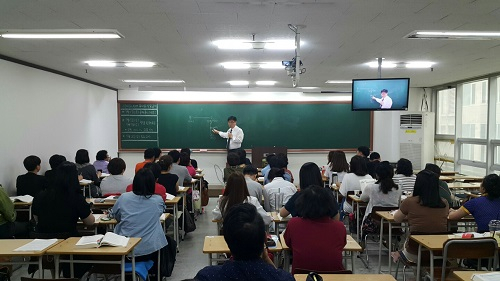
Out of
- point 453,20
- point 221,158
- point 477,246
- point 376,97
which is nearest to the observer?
point 477,246

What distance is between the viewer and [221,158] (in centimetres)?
1061

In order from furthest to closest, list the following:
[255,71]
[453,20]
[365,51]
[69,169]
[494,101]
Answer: [494,101]
[255,71]
[365,51]
[453,20]
[69,169]

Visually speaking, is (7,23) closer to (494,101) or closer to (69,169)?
(69,169)

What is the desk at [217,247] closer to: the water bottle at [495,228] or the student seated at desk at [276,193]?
the student seated at desk at [276,193]

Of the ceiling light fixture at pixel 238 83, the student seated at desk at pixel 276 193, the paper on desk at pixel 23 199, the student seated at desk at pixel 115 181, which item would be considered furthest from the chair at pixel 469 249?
the ceiling light fixture at pixel 238 83

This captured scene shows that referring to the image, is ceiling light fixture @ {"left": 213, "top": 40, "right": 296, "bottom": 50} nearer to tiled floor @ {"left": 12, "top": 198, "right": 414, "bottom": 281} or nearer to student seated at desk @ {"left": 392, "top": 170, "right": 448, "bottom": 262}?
student seated at desk @ {"left": 392, "top": 170, "right": 448, "bottom": 262}

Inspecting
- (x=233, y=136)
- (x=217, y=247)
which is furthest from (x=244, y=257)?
(x=233, y=136)

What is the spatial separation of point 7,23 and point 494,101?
9.17 metres

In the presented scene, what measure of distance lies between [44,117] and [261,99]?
5.72m

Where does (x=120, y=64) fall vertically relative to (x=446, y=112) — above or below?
above

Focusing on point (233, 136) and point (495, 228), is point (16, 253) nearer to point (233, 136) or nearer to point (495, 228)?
point (495, 228)

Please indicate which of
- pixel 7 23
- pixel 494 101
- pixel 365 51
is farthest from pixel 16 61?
pixel 494 101

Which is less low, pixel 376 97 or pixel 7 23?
pixel 7 23

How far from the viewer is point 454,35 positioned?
448 centimetres
